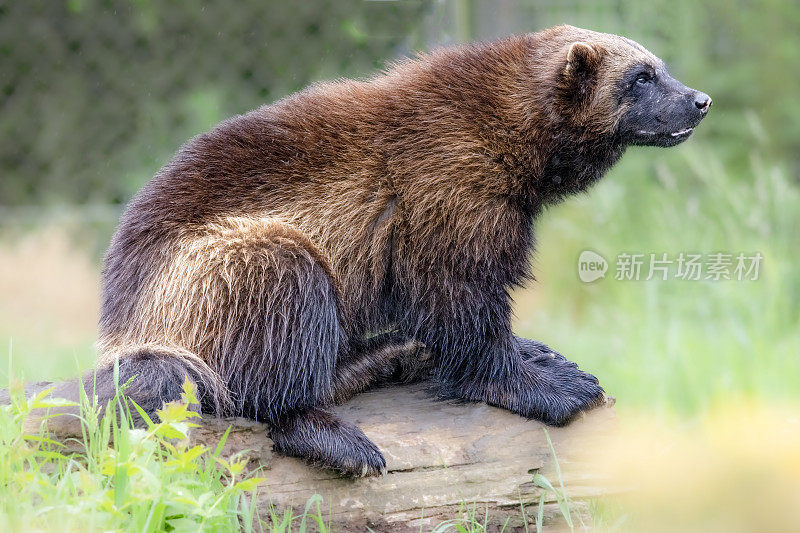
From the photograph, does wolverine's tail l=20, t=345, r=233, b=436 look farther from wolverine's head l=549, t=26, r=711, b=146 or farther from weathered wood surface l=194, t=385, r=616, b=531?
wolverine's head l=549, t=26, r=711, b=146

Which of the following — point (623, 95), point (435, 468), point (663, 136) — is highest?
point (623, 95)

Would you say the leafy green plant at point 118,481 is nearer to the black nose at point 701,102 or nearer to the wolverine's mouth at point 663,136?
the wolverine's mouth at point 663,136

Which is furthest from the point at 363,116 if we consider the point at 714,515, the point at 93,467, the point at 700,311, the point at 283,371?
the point at 700,311

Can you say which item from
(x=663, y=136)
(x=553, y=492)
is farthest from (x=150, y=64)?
(x=553, y=492)

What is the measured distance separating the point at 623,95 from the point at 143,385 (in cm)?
208

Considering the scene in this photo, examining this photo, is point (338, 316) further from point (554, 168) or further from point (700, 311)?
point (700, 311)

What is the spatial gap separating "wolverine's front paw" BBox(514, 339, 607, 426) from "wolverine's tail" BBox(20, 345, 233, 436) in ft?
3.59

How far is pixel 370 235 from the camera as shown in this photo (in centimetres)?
315

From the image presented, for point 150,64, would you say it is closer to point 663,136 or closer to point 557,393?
point 663,136

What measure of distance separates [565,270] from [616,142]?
11.1 feet

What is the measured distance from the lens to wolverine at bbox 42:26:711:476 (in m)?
2.85

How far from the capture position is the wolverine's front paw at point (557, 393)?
313cm
